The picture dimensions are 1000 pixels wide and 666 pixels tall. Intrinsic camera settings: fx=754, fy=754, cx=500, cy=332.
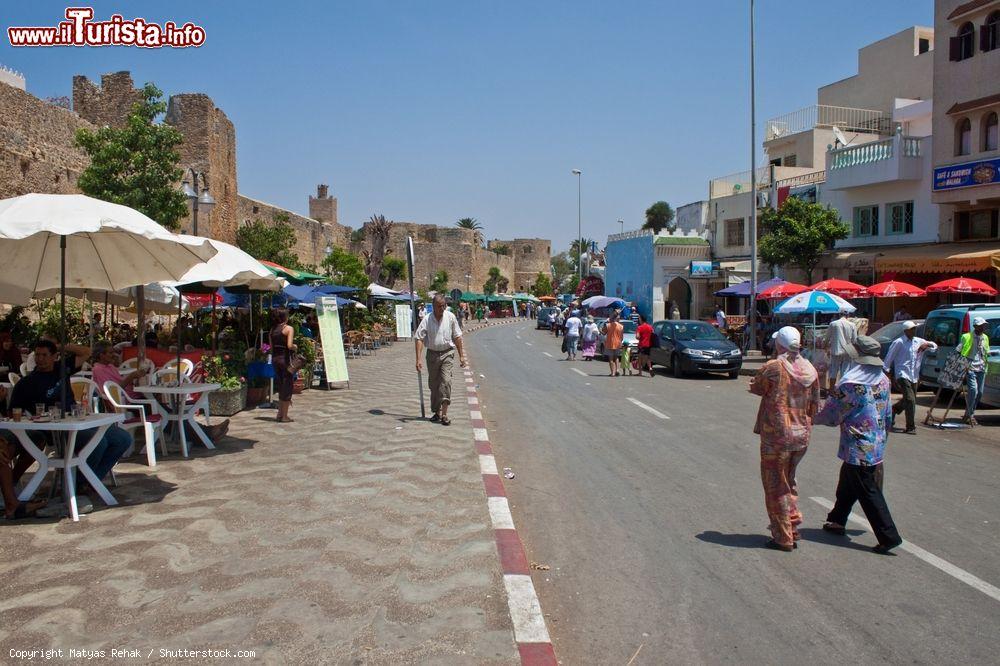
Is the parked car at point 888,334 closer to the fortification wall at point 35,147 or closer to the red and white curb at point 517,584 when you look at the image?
the red and white curb at point 517,584

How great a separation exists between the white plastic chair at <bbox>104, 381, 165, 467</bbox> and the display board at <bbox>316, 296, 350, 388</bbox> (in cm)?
632

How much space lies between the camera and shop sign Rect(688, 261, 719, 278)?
3444cm

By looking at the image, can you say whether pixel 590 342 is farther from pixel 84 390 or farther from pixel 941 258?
pixel 84 390

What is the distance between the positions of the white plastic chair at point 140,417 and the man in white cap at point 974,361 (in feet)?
36.1

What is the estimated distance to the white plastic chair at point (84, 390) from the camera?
22.5 feet

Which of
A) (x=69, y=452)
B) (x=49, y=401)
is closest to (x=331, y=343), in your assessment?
(x=49, y=401)

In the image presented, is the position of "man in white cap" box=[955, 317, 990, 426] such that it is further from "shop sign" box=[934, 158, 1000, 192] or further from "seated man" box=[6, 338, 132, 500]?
"seated man" box=[6, 338, 132, 500]

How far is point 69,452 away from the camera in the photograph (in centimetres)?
569

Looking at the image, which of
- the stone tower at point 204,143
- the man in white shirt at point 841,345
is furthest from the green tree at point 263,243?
the man in white shirt at point 841,345

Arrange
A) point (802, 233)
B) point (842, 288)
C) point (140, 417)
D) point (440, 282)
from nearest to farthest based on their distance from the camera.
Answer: point (140, 417) → point (842, 288) → point (802, 233) → point (440, 282)

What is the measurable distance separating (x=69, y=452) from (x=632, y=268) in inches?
1481

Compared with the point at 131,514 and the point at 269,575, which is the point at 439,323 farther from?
the point at 269,575

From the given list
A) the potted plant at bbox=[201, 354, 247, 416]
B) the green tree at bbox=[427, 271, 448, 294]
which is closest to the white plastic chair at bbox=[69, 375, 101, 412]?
the potted plant at bbox=[201, 354, 247, 416]

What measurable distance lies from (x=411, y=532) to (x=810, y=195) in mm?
26008
